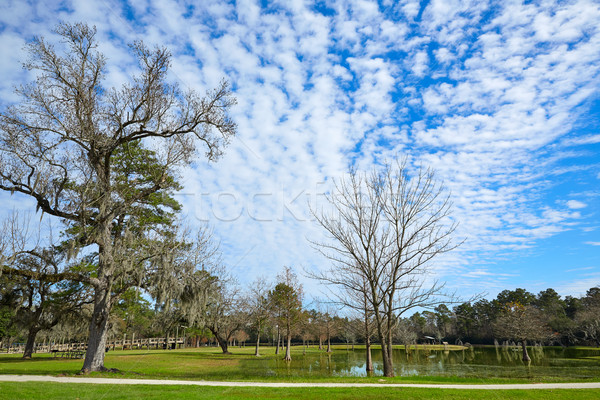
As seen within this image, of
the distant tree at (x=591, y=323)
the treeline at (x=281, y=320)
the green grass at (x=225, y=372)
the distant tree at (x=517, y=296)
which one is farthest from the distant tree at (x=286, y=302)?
the distant tree at (x=517, y=296)

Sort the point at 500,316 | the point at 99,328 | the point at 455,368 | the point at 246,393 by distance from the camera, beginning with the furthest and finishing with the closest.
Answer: the point at 500,316, the point at 455,368, the point at 99,328, the point at 246,393

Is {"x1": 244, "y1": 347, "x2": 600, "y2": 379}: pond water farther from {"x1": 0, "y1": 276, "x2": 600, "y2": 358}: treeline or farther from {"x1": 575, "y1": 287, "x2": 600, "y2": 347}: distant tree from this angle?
{"x1": 575, "y1": 287, "x2": 600, "y2": 347}: distant tree

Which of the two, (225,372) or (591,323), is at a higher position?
(591,323)

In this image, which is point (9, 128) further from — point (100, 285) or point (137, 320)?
point (137, 320)

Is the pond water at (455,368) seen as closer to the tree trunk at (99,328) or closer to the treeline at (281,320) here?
the treeline at (281,320)

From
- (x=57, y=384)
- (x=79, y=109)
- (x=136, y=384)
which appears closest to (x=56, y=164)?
(x=79, y=109)

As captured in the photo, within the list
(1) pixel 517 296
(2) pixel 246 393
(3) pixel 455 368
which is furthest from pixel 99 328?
(1) pixel 517 296

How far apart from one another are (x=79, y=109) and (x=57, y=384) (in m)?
10.9

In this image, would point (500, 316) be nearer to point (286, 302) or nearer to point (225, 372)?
point (286, 302)

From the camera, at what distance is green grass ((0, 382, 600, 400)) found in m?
9.24

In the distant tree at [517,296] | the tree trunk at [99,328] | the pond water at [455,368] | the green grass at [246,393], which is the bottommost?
the pond water at [455,368]

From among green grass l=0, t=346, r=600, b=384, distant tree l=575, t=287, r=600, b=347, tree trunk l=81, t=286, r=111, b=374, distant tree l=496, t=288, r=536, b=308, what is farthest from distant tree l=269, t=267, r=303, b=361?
distant tree l=496, t=288, r=536, b=308

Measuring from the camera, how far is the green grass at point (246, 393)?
9242 mm

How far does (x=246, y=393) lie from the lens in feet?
33.9
